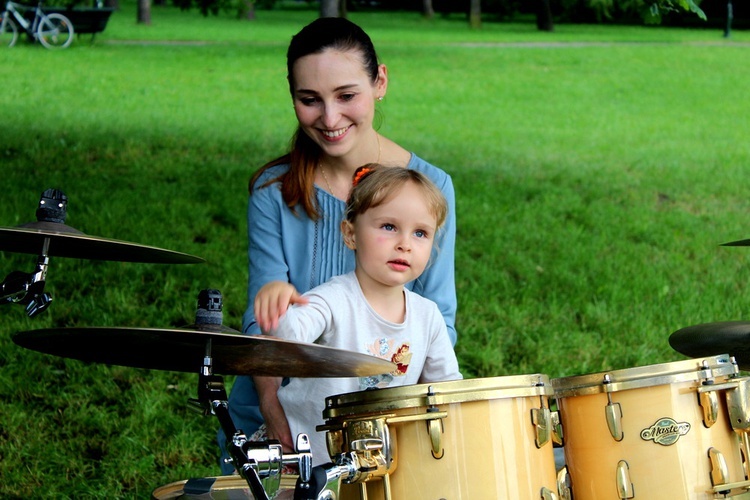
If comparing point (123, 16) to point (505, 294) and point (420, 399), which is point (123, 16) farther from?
point (420, 399)

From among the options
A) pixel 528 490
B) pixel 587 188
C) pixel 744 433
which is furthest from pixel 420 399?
pixel 587 188

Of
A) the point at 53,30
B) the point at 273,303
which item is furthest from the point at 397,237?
the point at 53,30

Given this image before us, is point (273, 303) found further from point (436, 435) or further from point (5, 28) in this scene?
point (5, 28)

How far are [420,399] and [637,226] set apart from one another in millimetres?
5778

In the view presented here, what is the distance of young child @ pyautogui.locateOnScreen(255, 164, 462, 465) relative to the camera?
310 centimetres

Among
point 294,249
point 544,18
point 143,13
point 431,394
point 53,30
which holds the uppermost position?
point 544,18

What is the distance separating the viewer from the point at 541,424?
→ 9.07 feet

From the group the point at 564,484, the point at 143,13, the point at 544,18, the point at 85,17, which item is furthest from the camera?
the point at 544,18

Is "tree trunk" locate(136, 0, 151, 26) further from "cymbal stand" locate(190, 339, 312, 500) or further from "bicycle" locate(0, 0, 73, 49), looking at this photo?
"cymbal stand" locate(190, 339, 312, 500)

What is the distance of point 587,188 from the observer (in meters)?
9.12

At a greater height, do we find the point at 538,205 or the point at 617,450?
the point at 538,205

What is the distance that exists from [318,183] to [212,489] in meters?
1.21

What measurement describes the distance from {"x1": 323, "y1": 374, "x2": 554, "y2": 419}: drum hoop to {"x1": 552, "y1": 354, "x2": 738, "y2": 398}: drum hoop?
0.76 feet

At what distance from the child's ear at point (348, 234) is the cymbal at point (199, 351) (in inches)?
27.8
